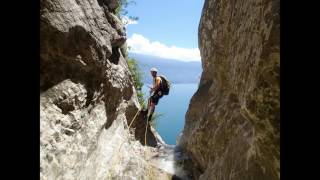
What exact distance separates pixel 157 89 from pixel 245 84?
9198 millimetres

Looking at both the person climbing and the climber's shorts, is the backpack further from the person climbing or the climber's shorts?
the climber's shorts

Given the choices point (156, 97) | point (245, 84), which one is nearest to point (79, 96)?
point (245, 84)

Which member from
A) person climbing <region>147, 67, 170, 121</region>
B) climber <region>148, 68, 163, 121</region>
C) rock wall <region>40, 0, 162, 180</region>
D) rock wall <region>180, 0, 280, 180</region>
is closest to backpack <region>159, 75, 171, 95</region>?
person climbing <region>147, 67, 170, 121</region>

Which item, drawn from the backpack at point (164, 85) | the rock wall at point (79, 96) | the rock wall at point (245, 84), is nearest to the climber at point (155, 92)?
the backpack at point (164, 85)

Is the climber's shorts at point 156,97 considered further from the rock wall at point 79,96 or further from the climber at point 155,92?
the rock wall at point 79,96

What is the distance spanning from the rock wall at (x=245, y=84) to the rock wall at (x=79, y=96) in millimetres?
2768

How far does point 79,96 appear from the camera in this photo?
7184 millimetres

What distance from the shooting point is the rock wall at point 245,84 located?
13.8ft

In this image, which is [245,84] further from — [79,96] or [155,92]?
[155,92]

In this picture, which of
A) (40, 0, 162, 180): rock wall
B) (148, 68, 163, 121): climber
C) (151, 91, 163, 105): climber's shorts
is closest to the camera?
(40, 0, 162, 180): rock wall

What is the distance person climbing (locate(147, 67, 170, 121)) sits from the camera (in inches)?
554

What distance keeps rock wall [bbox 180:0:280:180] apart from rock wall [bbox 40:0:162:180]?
109 inches

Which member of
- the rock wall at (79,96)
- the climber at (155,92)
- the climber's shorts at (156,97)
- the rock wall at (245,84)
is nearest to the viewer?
the rock wall at (245,84)
